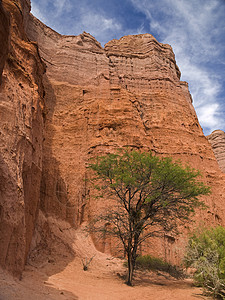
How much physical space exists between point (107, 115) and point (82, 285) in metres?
17.6

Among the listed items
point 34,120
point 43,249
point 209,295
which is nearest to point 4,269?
point 43,249

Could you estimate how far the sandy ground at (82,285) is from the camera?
706cm

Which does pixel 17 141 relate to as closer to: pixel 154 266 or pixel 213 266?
pixel 213 266

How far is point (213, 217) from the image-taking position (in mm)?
23625

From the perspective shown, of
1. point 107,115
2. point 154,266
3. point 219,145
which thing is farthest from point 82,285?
point 219,145

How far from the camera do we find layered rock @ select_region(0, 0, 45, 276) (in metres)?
7.86

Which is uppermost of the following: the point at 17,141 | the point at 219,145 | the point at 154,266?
the point at 219,145

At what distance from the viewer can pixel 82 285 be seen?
1054 centimetres

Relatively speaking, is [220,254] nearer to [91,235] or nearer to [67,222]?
[91,235]

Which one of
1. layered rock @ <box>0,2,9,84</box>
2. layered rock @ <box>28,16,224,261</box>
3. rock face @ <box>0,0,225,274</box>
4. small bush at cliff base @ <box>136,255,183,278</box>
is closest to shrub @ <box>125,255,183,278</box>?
small bush at cliff base @ <box>136,255,183,278</box>

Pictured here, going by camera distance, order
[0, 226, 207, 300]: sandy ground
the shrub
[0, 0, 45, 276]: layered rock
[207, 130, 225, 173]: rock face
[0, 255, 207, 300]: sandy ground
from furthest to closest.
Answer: [207, 130, 225, 173]: rock face
the shrub
[0, 0, 45, 276]: layered rock
[0, 226, 207, 300]: sandy ground
[0, 255, 207, 300]: sandy ground

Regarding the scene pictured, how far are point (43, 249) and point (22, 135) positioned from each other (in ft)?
24.7

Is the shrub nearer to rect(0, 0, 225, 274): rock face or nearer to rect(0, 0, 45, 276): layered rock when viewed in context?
rect(0, 0, 225, 274): rock face

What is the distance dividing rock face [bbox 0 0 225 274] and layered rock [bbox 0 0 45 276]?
4 centimetres
